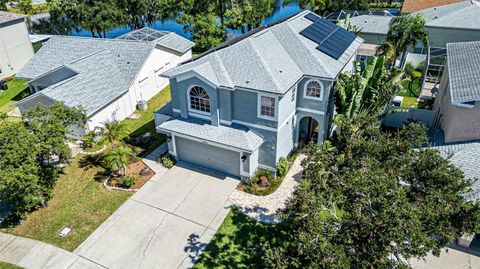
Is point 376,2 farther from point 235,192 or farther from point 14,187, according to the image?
point 14,187

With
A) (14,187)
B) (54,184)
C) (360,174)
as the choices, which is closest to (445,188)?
(360,174)

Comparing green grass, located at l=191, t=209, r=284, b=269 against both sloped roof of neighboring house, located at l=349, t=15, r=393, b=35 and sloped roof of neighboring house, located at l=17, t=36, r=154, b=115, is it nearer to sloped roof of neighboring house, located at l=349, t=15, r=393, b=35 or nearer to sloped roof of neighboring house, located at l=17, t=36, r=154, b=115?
sloped roof of neighboring house, located at l=17, t=36, r=154, b=115

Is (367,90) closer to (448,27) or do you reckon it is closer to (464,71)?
(464,71)

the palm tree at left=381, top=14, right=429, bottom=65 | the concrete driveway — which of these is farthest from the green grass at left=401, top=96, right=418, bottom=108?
the concrete driveway

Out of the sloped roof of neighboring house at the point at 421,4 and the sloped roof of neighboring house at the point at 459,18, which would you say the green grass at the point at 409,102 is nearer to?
the sloped roof of neighboring house at the point at 459,18

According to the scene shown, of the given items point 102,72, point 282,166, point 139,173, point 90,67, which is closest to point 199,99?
point 139,173

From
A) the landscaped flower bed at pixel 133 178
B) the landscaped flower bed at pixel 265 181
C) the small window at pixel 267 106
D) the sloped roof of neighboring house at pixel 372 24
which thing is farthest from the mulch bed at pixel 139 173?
the sloped roof of neighboring house at pixel 372 24

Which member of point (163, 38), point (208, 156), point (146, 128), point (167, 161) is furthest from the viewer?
point (163, 38)
